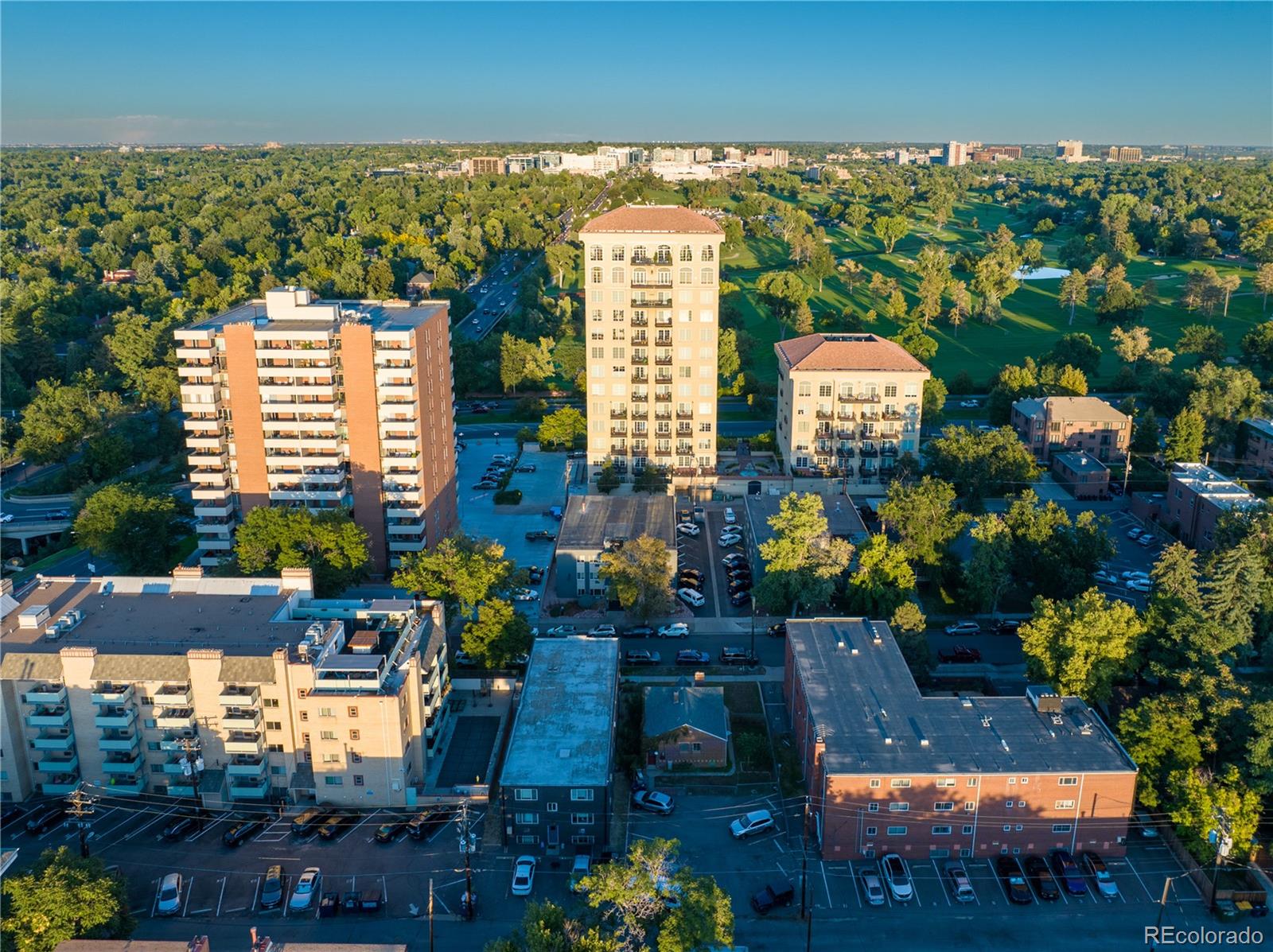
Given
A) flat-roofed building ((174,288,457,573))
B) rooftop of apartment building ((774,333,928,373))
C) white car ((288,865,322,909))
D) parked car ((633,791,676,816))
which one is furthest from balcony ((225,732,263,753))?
rooftop of apartment building ((774,333,928,373))

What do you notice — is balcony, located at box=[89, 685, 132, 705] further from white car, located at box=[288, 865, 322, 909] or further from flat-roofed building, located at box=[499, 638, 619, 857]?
flat-roofed building, located at box=[499, 638, 619, 857]

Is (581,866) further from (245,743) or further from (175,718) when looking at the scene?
(175,718)

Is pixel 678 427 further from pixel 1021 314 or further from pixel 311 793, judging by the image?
pixel 1021 314

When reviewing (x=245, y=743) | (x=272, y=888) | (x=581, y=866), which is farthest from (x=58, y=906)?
(x=581, y=866)

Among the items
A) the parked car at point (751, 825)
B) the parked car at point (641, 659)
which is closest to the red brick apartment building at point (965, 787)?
the parked car at point (751, 825)

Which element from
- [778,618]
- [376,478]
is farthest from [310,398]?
[778,618]
